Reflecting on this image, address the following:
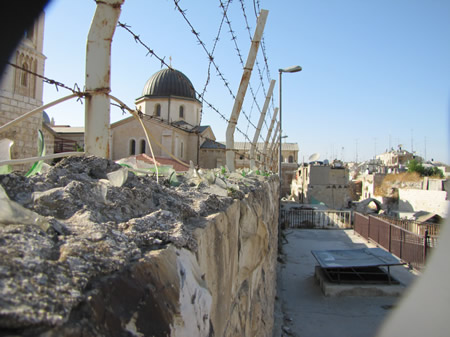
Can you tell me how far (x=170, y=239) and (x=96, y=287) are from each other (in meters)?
0.41

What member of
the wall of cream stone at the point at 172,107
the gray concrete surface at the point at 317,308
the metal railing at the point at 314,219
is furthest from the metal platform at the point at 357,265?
the wall of cream stone at the point at 172,107

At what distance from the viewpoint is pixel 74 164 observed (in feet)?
5.75

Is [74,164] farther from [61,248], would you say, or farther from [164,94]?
[164,94]

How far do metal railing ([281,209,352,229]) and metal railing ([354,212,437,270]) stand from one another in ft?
15.1

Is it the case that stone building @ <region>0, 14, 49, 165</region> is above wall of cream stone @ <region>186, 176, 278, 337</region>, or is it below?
above

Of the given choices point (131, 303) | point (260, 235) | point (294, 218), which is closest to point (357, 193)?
point (294, 218)

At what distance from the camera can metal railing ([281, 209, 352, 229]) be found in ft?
72.3

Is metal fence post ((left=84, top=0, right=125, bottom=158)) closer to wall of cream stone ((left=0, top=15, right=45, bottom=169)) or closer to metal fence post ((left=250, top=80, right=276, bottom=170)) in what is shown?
metal fence post ((left=250, top=80, right=276, bottom=170))

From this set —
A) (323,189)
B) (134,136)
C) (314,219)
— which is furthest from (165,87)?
(323,189)

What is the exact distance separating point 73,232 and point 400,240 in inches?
534

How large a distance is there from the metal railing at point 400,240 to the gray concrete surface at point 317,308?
54 centimetres

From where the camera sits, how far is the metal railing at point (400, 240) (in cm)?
1133

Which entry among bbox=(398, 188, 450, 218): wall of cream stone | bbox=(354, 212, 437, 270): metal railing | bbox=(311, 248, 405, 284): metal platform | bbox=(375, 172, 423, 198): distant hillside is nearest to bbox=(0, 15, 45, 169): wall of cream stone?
bbox=(311, 248, 405, 284): metal platform

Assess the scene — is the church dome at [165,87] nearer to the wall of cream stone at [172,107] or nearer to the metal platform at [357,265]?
the wall of cream stone at [172,107]
